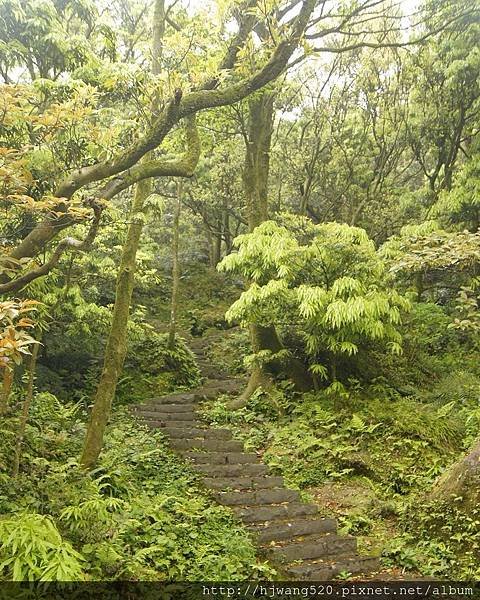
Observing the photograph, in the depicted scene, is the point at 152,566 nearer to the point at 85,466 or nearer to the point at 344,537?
the point at 85,466

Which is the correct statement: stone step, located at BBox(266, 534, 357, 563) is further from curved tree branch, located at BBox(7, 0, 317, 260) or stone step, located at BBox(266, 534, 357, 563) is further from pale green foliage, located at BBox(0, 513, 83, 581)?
curved tree branch, located at BBox(7, 0, 317, 260)

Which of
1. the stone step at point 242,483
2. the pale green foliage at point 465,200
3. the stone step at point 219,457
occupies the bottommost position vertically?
the stone step at point 242,483

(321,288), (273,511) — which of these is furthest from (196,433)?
(321,288)

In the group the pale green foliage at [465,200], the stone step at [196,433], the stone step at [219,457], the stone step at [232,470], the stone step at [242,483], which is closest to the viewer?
the stone step at [242,483]

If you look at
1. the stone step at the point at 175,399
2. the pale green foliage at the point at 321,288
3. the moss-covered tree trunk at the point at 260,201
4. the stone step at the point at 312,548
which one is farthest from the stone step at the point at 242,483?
the stone step at the point at 175,399

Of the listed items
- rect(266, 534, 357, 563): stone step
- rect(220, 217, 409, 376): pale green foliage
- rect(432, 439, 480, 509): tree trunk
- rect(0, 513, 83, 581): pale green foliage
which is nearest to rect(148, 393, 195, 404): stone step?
rect(220, 217, 409, 376): pale green foliage

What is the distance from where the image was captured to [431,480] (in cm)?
737

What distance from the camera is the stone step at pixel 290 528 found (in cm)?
621

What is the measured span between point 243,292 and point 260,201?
2.73 meters

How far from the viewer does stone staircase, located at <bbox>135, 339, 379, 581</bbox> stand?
587 cm

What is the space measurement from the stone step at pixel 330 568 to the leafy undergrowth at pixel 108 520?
1.53ft

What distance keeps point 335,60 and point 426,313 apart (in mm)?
7870

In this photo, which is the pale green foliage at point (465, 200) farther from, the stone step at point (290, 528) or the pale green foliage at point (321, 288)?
the stone step at point (290, 528)

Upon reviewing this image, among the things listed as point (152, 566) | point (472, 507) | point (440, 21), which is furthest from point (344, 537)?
point (440, 21)
